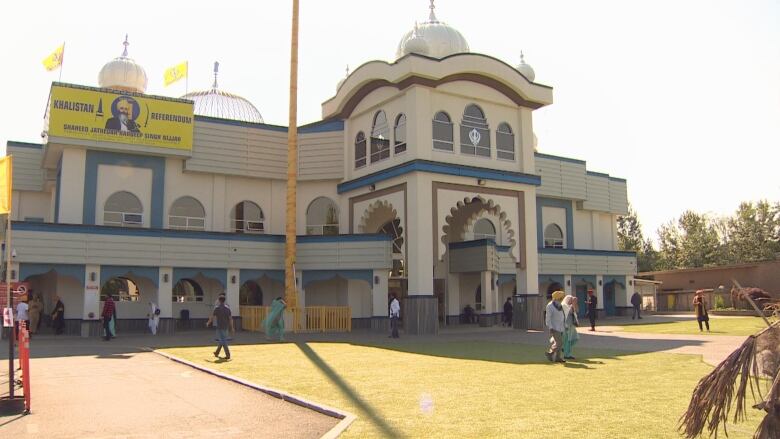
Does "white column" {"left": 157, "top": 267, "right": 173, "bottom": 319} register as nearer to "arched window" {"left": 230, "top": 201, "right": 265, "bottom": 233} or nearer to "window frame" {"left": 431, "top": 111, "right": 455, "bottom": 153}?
"arched window" {"left": 230, "top": 201, "right": 265, "bottom": 233}

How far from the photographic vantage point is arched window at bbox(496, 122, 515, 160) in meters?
30.8

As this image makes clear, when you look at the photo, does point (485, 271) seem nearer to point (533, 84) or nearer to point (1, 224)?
point (533, 84)

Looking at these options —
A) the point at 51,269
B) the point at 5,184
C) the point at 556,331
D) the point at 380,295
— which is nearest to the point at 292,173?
the point at 380,295

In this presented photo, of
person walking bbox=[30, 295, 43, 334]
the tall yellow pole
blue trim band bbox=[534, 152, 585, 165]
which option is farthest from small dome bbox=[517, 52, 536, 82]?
person walking bbox=[30, 295, 43, 334]

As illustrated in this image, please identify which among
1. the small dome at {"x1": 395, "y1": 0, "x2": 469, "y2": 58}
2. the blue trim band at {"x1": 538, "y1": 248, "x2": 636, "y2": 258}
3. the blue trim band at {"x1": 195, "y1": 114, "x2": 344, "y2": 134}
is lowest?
the blue trim band at {"x1": 538, "y1": 248, "x2": 636, "y2": 258}

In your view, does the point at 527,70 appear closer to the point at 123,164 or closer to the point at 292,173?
the point at 292,173

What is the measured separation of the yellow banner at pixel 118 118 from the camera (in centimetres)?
2872

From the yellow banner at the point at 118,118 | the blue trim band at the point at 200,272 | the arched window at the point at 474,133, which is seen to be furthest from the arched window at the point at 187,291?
the arched window at the point at 474,133

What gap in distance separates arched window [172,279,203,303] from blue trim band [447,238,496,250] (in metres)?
12.7

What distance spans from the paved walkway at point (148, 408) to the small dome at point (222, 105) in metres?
25.7

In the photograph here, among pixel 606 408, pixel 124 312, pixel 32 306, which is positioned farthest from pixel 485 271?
pixel 606 408

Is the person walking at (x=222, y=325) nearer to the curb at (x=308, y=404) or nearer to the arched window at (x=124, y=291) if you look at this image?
the curb at (x=308, y=404)

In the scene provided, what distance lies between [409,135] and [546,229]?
56.9 ft

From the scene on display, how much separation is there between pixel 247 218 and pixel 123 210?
6.08 metres
